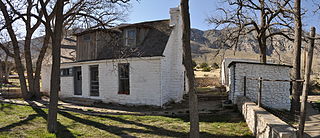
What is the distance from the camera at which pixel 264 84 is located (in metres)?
11.6

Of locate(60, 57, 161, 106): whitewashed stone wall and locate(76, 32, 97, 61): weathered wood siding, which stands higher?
locate(76, 32, 97, 61): weathered wood siding

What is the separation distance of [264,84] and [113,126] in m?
8.70

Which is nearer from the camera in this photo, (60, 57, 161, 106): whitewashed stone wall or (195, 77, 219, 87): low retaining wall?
(60, 57, 161, 106): whitewashed stone wall

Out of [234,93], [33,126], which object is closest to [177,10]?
[234,93]

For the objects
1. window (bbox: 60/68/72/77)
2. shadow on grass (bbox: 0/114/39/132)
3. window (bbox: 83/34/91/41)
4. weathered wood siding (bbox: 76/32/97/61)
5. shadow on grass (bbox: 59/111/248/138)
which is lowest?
shadow on grass (bbox: 59/111/248/138)

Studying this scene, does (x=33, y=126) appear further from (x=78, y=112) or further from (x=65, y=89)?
(x=65, y=89)

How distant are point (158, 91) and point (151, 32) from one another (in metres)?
4.47

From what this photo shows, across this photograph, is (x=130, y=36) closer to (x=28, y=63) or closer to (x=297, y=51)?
(x=28, y=63)

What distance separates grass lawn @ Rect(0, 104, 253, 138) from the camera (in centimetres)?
641

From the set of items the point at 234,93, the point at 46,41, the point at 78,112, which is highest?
the point at 46,41

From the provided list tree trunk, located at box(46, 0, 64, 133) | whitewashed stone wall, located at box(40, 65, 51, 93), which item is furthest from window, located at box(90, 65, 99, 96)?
tree trunk, located at box(46, 0, 64, 133)

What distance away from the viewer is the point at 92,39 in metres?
14.9

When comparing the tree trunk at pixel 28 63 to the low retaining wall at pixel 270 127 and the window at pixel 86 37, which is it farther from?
the low retaining wall at pixel 270 127

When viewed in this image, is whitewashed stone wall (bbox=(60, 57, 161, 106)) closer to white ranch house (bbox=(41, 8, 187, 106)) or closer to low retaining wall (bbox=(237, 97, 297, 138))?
white ranch house (bbox=(41, 8, 187, 106))
